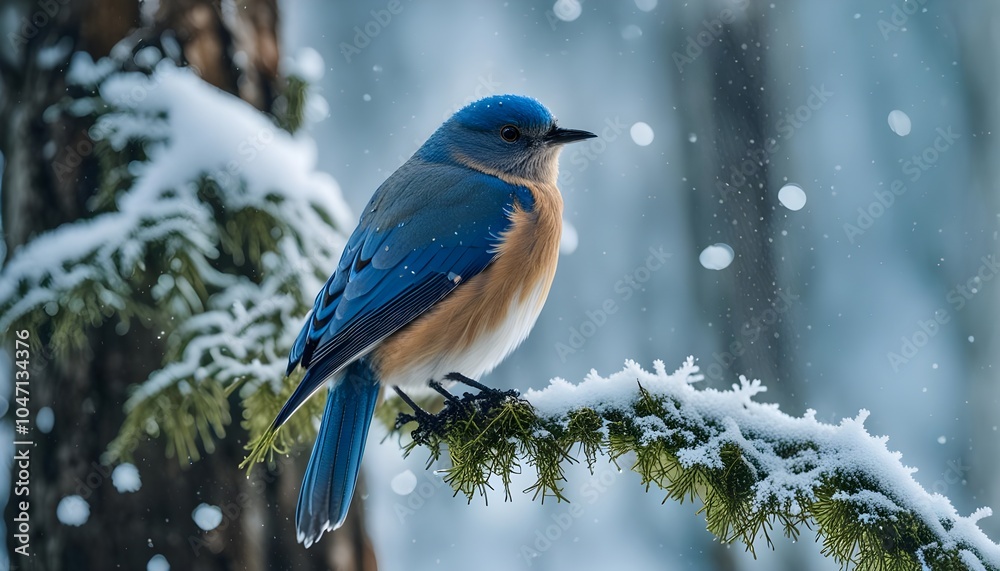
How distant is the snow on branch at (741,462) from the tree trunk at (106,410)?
43.1 inches

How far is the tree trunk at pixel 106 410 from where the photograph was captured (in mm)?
2984

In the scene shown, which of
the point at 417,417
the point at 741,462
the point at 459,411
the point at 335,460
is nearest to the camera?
the point at 741,462

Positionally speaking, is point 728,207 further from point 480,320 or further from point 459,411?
point 459,411

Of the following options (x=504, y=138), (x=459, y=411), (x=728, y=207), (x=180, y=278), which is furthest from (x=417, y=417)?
(x=728, y=207)

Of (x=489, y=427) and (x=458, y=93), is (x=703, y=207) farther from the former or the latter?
(x=489, y=427)

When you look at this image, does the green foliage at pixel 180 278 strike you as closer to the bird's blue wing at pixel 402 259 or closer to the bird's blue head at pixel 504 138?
the bird's blue wing at pixel 402 259

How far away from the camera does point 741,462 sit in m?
2.11

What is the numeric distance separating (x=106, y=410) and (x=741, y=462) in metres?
2.18

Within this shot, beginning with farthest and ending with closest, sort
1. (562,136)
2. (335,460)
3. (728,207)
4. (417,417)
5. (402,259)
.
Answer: (728,207), (562,136), (402,259), (417,417), (335,460)

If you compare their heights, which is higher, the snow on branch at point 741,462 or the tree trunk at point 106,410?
the snow on branch at point 741,462

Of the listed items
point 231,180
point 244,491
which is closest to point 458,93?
point 231,180

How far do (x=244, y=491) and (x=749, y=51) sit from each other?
17.3 ft

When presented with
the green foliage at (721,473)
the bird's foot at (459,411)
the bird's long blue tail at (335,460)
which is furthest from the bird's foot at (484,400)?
the bird's long blue tail at (335,460)

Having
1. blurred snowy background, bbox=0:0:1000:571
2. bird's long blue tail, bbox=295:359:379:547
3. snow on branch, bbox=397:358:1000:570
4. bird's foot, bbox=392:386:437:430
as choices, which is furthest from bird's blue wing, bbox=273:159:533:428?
blurred snowy background, bbox=0:0:1000:571
